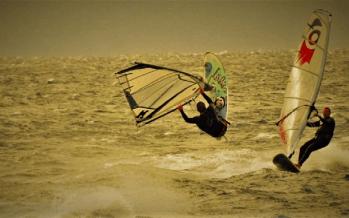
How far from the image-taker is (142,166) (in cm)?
1326

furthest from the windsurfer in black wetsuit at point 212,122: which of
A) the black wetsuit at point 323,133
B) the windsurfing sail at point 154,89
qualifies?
the black wetsuit at point 323,133

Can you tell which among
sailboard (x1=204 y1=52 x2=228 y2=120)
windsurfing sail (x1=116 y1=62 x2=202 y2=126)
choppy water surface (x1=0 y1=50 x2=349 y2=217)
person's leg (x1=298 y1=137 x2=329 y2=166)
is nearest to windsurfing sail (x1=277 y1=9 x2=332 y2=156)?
person's leg (x1=298 y1=137 x2=329 y2=166)

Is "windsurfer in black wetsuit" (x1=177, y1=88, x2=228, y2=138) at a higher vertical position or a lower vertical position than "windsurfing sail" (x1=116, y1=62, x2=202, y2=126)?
lower

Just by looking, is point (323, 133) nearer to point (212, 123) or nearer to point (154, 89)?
point (212, 123)

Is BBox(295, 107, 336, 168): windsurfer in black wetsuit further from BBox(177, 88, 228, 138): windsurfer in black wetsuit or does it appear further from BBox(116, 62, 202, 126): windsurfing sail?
BBox(116, 62, 202, 126): windsurfing sail

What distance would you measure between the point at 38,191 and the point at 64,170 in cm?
162

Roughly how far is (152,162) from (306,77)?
18.3 feet

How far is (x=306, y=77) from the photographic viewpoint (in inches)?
407

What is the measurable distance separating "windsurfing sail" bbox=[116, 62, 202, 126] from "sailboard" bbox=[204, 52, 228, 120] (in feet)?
1.08

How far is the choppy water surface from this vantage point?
37.3ft

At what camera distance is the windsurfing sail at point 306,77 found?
394 inches

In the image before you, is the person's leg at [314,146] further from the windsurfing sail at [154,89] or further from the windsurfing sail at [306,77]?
the windsurfing sail at [154,89]

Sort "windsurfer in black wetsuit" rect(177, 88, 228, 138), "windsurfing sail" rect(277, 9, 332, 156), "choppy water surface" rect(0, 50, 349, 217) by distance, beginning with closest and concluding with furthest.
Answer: "windsurfing sail" rect(277, 9, 332, 156), "windsurfer in black wetsuit" rect(177, 88, 228, 138), "choppy water surface" rect(0, 50, 349, 217)

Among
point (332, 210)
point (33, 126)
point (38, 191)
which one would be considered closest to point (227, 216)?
point (332, 210)
